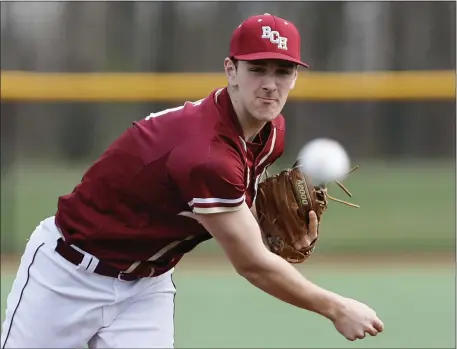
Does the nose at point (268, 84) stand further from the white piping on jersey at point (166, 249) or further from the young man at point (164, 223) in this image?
the white piping on jersey at point (166, 249)

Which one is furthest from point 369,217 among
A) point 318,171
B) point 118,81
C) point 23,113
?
point 318,171

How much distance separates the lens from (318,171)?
3096mm

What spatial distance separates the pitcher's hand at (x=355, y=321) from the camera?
8.37 ft

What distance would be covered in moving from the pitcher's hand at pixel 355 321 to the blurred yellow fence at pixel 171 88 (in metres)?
4.80

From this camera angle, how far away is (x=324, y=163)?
3.06 m

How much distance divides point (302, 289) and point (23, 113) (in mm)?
6921

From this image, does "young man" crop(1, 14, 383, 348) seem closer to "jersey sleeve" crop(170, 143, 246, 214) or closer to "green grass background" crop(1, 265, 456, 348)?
"jersey sleeve" crop(170, 143, 246, 214)

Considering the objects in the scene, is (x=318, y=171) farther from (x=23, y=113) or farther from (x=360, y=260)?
(x=23, y=113)

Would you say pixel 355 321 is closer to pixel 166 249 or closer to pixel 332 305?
pixel 332 305

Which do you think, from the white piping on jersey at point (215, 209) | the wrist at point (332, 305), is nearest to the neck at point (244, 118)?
the white piping on jersey at point (215, 209)

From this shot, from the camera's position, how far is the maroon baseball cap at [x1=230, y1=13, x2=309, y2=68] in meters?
2.59

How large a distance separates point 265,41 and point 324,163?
0.62 meters

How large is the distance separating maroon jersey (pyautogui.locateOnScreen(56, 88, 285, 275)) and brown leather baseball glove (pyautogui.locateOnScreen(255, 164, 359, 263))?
17cm

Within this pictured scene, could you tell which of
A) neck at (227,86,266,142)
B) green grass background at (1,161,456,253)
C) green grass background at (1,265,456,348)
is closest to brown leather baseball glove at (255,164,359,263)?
neck at (227,86,266,142)
